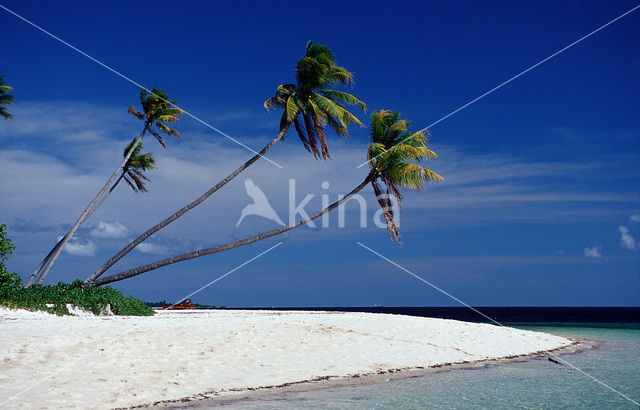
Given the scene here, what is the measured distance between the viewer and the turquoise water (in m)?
9.49

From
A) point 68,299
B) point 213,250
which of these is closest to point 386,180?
point 213,250

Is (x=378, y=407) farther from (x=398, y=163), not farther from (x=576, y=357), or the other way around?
(x=398, y=163)

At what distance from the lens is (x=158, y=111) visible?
29406 mm

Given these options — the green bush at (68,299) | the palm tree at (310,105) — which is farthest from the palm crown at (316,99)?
the green bush at (68,299)

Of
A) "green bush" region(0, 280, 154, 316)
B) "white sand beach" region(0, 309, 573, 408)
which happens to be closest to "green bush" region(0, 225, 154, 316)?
"green bush" region(0, 280, 154, 316)

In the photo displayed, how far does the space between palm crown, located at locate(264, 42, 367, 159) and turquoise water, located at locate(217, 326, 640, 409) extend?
44.6 feet

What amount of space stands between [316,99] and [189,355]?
15370mm

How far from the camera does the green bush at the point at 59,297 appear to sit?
1773 centimetres

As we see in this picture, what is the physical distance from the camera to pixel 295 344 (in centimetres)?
1308

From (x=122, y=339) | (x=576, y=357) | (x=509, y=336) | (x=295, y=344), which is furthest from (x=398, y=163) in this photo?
(x=122, y=339)

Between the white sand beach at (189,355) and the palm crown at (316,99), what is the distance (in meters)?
10.2

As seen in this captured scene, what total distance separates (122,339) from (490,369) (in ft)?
29.2

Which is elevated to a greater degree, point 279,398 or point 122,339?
→ point 122,339

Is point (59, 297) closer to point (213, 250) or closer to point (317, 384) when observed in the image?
point (213, 250)
